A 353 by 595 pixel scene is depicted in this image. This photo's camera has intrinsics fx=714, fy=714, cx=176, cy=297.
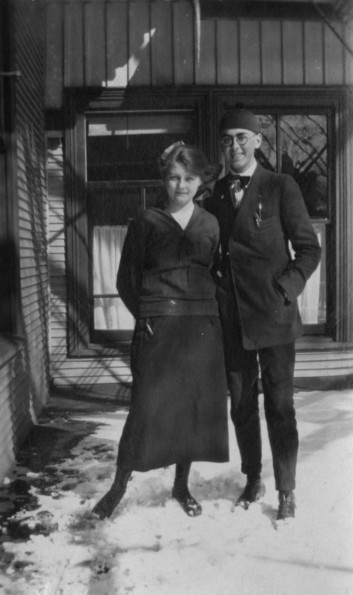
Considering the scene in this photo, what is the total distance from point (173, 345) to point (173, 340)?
3 cm

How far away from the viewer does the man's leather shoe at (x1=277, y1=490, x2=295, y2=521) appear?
3.41 m

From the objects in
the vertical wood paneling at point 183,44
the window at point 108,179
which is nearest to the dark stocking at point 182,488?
the window at point 108,179

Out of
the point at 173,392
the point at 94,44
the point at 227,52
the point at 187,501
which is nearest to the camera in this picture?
the point at 173,392

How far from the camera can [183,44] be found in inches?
247

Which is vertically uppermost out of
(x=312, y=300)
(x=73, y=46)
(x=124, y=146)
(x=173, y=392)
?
(x=73, y=46)

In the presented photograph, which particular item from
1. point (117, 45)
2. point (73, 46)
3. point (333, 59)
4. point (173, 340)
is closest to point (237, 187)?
point (173, 340)

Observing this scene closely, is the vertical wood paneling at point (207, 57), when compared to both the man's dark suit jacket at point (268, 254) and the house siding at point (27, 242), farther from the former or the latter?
the man's dark suit jacket at point (268, 254)

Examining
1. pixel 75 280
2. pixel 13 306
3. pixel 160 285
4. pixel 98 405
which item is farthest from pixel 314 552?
pixel 75 280

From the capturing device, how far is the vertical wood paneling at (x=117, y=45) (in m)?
6.17

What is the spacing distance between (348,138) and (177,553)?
4558 mm

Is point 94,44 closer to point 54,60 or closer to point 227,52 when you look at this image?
point 54,60

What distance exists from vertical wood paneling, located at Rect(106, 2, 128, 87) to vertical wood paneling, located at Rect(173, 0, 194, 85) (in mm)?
440

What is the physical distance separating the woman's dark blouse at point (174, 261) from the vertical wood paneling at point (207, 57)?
3280mm

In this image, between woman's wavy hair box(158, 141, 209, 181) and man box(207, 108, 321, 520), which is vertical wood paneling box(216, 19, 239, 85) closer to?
man box(207, 108, 321, 520)
